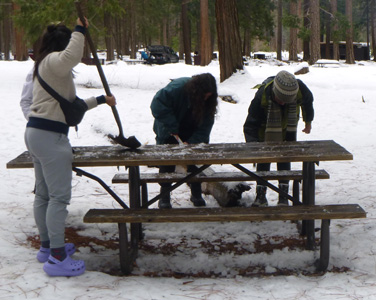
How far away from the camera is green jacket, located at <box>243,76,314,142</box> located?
17.6ft

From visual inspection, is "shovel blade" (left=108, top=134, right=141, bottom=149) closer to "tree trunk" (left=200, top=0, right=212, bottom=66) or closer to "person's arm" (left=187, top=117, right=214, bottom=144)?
"person's arm" (left=187, top=117, right=214, bottom=144)

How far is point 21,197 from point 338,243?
3.55m

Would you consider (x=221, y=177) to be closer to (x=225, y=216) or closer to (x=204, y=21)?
(x=225, y=216)

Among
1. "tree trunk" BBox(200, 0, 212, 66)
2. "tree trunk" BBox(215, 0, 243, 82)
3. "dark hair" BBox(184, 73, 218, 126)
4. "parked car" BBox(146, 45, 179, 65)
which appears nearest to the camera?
"dark hair" BBox(184, 73, 218, 126)

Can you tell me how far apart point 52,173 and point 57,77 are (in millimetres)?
668

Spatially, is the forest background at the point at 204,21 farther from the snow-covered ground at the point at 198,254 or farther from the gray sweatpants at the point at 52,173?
the snow-covered ground at the point at 198,254

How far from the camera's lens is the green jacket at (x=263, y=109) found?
5355 millimetres

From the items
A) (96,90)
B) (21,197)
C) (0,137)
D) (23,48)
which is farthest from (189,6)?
(21,197)

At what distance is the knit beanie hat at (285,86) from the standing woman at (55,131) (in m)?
1.90

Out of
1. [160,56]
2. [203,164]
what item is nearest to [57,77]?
→ [203,164]

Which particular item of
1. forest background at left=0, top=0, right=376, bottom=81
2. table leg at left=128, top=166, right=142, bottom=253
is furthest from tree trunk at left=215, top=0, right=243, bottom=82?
table leg at left=128, top=166, right=142, bottom=253

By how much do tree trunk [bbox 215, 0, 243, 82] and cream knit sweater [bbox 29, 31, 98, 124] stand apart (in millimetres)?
9835

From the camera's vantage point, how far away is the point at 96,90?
13820 mm

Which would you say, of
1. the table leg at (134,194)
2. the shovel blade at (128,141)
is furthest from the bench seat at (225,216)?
the shovel blade at (128,141)
